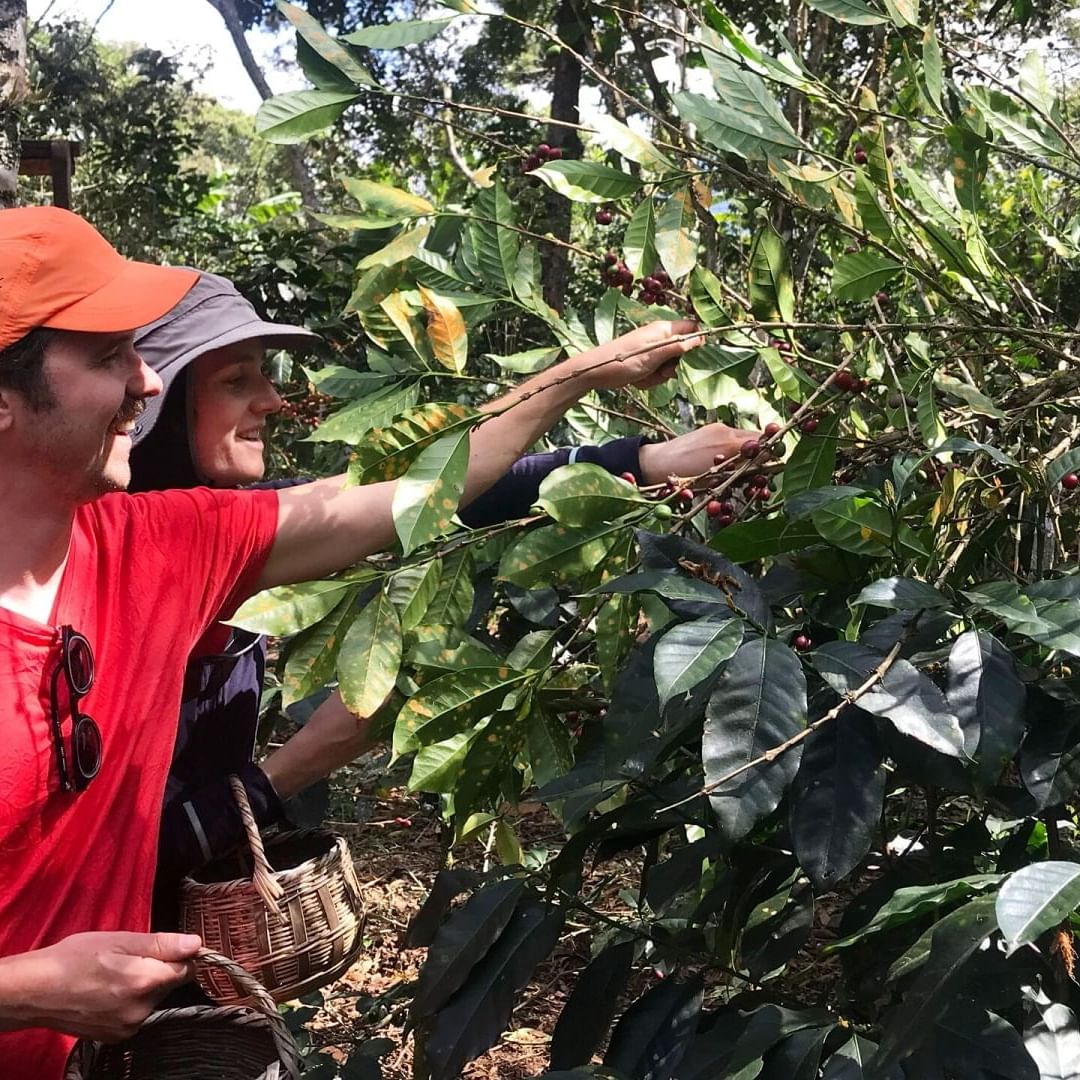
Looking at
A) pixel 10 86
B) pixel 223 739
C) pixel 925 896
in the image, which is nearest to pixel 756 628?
pixel 925 896

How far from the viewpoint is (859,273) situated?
140 cm

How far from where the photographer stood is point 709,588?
1060 millimetres

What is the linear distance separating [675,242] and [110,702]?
86cm

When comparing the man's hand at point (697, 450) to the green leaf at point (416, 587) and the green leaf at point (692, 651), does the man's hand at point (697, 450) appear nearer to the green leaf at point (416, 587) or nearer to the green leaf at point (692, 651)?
the green leaf at point (416, 587)

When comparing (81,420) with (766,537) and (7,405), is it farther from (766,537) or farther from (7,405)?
(766,537)

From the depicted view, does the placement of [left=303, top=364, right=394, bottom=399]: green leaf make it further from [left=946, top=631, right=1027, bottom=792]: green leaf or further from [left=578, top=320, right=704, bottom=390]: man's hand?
[left=946, top=631, right=1027, bottom=792]: green leaf

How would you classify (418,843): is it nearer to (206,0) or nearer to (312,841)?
(312,841)

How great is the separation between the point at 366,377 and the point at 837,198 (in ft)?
2.09

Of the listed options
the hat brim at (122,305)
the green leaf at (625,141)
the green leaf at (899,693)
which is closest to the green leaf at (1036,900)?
the green leaf at (899,693)

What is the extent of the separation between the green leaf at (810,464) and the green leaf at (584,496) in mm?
161

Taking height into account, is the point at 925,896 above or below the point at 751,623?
below

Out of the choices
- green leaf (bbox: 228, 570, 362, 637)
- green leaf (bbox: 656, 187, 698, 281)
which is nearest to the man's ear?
green leaf (bbox: 228, 570, 362, 637)

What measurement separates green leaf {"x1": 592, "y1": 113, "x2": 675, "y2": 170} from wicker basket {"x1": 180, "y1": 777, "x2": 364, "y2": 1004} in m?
0.92

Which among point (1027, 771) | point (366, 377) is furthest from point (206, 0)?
point (1027, 771)
